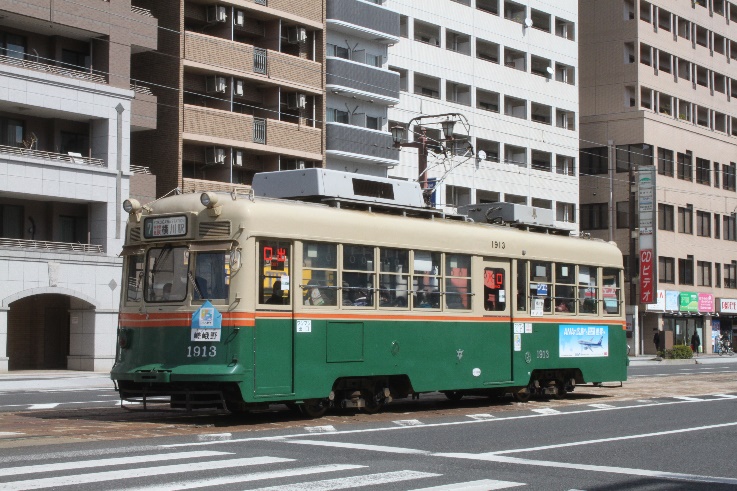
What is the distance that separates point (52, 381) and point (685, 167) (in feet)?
175

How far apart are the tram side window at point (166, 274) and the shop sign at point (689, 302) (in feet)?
196

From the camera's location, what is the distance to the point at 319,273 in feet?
54.2

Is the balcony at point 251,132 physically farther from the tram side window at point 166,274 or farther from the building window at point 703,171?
the building window at point 703,171

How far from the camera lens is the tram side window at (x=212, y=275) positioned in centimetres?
1559

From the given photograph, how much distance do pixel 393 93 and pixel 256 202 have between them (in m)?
38.2

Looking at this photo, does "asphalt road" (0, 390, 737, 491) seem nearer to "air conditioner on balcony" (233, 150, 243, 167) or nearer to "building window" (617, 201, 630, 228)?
"air conditioner on balcony" (233, 150, 243, 167)

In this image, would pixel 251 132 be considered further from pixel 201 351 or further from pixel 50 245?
pixel 201 351

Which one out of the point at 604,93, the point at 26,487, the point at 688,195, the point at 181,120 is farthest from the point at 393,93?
the point at 26,487

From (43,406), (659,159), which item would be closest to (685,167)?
(659,159)

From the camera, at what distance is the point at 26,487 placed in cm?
970

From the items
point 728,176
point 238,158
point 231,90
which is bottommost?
point 238,158

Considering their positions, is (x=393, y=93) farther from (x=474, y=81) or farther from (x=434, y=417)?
(x=434, y=417)

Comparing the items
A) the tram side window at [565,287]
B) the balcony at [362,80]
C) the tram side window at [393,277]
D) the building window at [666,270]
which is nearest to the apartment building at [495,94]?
the balcony at [362,80]

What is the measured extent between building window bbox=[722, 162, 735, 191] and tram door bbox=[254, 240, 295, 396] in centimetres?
6911
